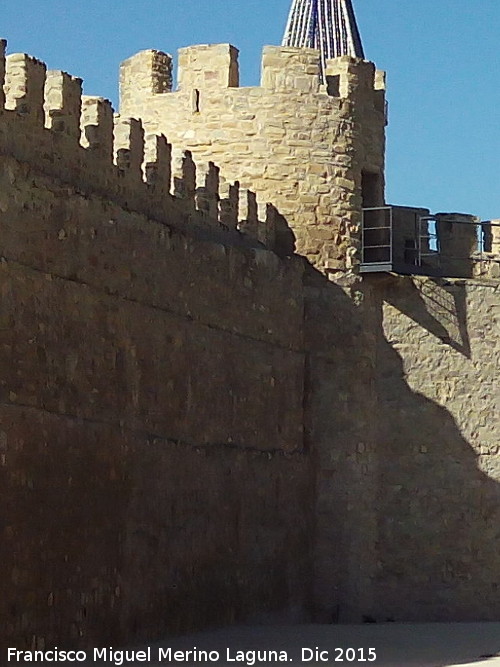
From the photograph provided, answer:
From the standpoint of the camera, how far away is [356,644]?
1697cm

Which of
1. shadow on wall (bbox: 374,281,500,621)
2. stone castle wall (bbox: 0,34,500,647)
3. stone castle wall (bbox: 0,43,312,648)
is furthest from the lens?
shadow on wall (bbox: 374,281,500,621)

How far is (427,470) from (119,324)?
17.9 ft

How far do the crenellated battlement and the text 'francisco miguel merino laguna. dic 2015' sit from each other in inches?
158

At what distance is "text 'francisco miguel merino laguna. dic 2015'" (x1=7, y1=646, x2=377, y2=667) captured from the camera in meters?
15.2

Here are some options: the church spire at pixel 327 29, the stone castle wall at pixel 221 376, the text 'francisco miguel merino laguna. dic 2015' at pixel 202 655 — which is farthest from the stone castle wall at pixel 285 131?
the church spire at pixel 327 29

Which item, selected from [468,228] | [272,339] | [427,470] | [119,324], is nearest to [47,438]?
[119,324]

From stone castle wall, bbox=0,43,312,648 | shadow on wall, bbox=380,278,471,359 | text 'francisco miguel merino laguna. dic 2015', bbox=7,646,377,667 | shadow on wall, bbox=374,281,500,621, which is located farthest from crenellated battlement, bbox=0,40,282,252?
text 'francisco miguel merino laguna. dic 2015', bbox=7,646,377,667

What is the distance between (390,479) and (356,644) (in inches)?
148

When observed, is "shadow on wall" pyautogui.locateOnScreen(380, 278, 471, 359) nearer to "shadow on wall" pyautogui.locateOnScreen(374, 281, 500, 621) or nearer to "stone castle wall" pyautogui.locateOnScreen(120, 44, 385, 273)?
"shadow on wall" pyautogui.locateOnScreen(374, 281, 500, 621)

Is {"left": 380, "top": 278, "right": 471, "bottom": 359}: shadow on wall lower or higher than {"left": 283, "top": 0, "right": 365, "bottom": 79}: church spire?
lower

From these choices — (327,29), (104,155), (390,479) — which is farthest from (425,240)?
(327,29)

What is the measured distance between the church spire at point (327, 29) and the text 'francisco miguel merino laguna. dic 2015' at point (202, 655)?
49785mm

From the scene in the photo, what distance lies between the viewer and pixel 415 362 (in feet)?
68.1

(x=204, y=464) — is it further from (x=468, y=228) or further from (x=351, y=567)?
(x=468, y=228)
